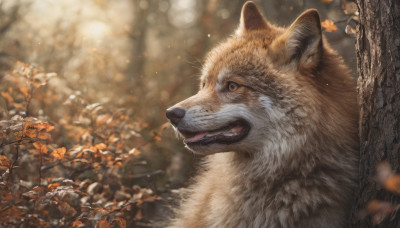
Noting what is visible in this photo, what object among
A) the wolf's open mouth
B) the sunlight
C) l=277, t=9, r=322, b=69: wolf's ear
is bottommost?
the wolf's open mouth

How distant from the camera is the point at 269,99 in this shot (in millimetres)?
3225

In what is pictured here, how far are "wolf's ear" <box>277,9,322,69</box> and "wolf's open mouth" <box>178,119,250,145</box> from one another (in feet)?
2.34

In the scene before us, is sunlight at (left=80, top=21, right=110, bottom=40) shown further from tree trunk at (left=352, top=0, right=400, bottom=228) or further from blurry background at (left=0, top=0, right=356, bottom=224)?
tree trunk at (left=352, top=0, right=400, bottom=228)

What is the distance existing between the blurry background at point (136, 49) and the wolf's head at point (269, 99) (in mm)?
2411

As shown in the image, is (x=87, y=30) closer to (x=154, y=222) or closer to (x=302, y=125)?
(x=154, y=222)

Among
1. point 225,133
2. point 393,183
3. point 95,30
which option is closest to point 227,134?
point 225,133

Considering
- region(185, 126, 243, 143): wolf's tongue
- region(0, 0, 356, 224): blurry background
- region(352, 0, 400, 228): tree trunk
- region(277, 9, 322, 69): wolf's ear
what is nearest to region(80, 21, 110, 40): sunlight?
region(0, 0, 356, 224): blurry background

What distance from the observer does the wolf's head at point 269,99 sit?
3.11 metres

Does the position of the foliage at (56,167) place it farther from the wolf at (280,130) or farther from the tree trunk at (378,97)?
the tree trunk at (378,97)

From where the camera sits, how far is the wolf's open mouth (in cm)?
328

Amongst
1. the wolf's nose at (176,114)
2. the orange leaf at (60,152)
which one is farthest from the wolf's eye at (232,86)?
the orange leaf at (60,152)

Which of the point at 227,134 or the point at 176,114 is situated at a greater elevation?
the point at 176,114

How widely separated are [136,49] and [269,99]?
9.12 metres

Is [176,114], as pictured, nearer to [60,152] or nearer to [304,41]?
[60,152]
